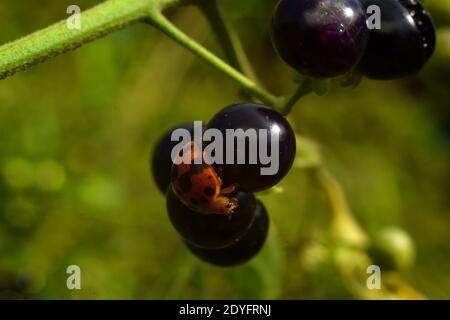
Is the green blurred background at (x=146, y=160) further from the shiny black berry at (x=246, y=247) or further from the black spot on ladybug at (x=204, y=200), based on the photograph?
the black spot on ladybug at (x=204, y=200)

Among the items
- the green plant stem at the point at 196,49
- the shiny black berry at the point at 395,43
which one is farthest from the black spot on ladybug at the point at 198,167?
the shiny black berry at the point at 395,43

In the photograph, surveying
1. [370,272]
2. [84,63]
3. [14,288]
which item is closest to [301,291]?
[370,272]

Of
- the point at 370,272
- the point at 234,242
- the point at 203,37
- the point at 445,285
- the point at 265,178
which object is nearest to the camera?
the point at 265,178

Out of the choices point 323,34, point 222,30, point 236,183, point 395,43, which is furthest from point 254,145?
point 222,30

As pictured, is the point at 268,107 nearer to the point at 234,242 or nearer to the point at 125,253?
the point at 234,242

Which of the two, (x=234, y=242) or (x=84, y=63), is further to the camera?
(x=84, y=63)

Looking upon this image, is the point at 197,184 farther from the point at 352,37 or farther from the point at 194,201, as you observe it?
the point at 352,37
